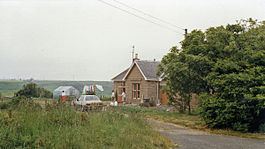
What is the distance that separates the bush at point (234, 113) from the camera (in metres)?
22.5

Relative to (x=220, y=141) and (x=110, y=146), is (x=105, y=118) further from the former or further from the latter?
(x=220, y=141)

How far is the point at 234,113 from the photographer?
75.7ft

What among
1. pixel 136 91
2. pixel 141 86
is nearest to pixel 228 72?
pixel 141 86

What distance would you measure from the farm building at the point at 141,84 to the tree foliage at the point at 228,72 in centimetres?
1814

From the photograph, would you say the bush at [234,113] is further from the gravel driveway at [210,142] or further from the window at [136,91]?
the window at [136,91]

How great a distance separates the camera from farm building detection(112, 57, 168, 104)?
4669 centimetres

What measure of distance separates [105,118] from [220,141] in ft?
19.3

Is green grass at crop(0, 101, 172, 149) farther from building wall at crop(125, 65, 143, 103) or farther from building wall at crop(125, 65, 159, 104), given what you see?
building wall at crop(125, 65, 143, 103)

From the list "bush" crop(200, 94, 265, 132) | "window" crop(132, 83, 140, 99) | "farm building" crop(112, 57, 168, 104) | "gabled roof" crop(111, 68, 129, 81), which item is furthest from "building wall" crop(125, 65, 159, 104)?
"bush" crop(200, 94, 265, 132)

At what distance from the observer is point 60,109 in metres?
13.9

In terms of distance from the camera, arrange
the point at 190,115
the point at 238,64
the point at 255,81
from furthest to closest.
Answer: the point at 190,115 → the point at 238,64 → the point at 255,81

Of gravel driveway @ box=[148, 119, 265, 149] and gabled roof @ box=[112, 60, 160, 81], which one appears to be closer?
gravel driveway @ box=[148, 119, 265, 149]

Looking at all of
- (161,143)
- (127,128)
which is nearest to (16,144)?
(127,128)

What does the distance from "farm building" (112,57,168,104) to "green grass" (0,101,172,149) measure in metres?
30.4
